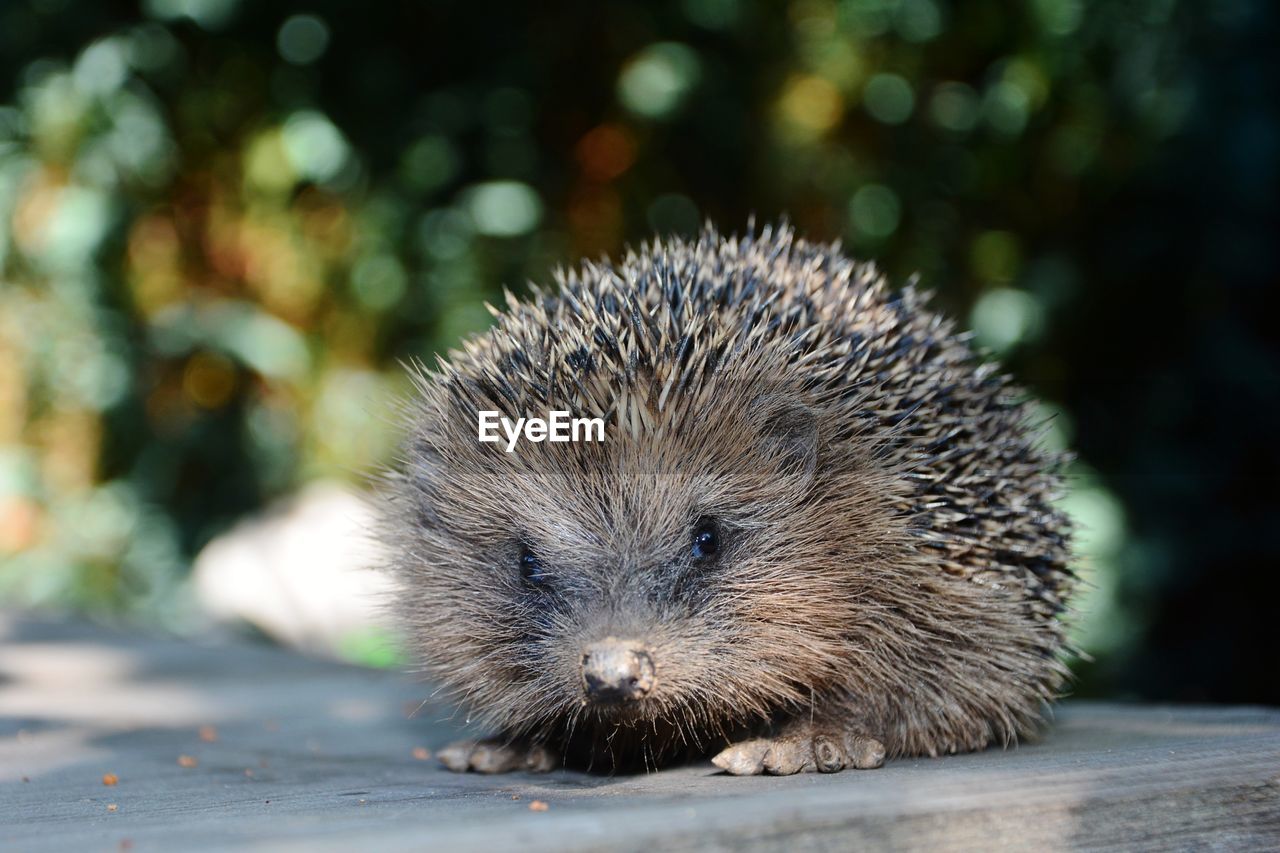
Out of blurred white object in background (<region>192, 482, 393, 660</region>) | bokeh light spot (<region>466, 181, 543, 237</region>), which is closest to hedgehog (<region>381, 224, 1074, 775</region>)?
bokeh light spot (<region>466, 181, 543, 237</region>)

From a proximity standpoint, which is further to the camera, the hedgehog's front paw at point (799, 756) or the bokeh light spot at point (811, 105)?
the bokeh light spot at point (811, 105)

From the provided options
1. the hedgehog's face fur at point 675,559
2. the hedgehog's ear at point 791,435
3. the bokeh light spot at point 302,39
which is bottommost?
the hedgehog's face fur at point 675,559

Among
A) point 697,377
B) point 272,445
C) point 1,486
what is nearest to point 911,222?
point 272,445

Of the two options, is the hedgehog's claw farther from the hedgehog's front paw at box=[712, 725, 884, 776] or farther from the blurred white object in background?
the blurred white object in background

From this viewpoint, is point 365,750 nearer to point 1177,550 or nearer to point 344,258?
point 1177,550

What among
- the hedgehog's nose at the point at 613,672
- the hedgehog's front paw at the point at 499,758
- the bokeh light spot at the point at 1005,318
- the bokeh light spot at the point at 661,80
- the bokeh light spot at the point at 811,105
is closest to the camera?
the hedgehog's nose at the point at 613,672

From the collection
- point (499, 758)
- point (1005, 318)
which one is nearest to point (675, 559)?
point (499, 758)

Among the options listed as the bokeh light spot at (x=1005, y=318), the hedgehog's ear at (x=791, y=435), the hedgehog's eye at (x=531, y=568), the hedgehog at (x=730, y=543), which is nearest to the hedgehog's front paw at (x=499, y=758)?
the hedgehog at (x=730, y=543)

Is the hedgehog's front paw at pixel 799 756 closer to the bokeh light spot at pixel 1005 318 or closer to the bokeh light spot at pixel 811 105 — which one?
the bokeh light spot at pixel 1005 318

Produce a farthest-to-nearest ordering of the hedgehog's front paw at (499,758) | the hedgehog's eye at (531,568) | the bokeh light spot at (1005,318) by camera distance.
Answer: the bokeh light spot at (1005,318) → the hedgehog's front paw at (499,758) → the hedgehog's eye at (531,568)
